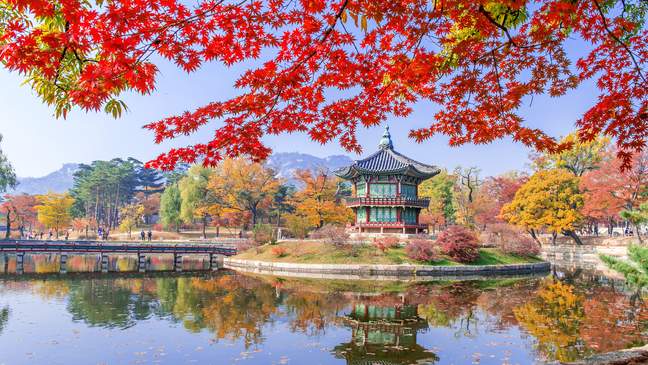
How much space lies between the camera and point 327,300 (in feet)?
59.9

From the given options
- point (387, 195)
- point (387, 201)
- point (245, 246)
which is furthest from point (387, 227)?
point (245, 246)

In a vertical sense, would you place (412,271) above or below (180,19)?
below

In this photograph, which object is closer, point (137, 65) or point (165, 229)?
point (137, 65)

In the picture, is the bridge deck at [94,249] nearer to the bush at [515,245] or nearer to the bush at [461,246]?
the bush at [461,246]

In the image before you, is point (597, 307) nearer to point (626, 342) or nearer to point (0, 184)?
point (626, 342)

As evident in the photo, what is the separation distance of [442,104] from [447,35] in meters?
1.09

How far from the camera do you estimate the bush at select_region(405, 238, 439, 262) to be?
2919 cm

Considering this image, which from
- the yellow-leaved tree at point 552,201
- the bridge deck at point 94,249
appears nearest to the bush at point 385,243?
the bridge deck at point 94,249

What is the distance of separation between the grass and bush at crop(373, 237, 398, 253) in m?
0.31

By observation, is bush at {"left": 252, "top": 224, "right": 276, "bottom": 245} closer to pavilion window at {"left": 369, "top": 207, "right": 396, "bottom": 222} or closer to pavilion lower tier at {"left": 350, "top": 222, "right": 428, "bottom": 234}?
pavilion lower tier at {"left": 350, "top": 222, "right": 428, "bottom": 234}

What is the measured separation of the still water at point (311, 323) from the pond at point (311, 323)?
0.13 ft

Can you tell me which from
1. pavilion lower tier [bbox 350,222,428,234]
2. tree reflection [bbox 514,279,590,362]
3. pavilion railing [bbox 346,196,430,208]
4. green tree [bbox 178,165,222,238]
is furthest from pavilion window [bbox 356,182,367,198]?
tree reflection [bbox 514,279,590,362]

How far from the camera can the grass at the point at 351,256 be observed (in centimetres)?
2936

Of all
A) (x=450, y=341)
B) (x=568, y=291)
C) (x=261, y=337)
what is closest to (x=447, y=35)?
(x=450, y=341)
